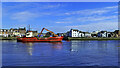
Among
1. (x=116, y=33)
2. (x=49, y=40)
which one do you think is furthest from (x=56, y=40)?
(x=116, y=33)

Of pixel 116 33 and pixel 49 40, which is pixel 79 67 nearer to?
pixel 49 40

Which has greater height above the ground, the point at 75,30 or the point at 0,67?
the point at 75,30

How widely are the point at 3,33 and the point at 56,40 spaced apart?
325 ft

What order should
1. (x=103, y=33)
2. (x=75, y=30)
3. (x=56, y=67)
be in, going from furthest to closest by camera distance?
(x=103, y=33) → (x=75, y=30) → (x=56, y=67)

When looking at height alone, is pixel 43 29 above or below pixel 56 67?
above

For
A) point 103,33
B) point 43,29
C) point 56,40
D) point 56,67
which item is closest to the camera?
point 56,67

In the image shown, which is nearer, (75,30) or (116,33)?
(75,30)

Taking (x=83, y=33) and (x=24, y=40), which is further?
(x=83, y=33)

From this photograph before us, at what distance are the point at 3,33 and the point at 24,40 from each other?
88.3 meters

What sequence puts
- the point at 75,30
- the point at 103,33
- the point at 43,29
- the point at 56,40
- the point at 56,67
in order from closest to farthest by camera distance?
the point at 56,67 → the point at 56,40 → the point at 43,29 → the point at 75,30 → the point at 103,33

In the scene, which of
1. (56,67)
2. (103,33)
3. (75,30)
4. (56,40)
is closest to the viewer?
(56,67)

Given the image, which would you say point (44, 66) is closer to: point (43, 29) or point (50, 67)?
point (50, 67)

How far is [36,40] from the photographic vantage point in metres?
84.6

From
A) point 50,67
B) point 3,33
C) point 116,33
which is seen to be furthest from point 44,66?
point 116,33
